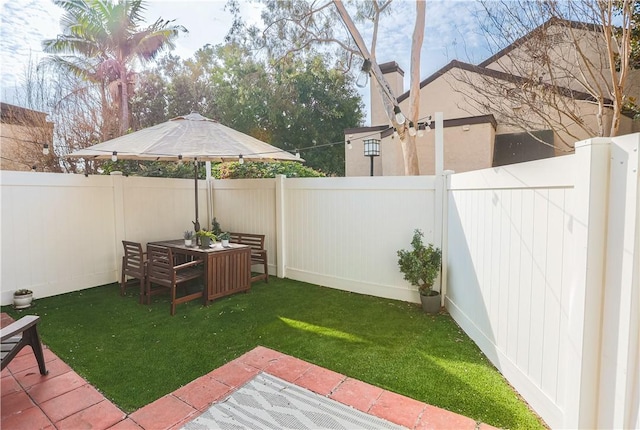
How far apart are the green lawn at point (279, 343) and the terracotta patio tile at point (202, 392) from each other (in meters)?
0.12

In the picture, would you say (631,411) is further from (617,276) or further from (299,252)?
(299,252)

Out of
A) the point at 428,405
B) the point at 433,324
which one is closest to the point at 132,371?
the point at 428,405

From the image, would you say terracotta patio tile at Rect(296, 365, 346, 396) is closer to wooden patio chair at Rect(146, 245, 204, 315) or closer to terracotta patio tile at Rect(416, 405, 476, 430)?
terracotta patio tile at Rect(416, 405, 476, 430)

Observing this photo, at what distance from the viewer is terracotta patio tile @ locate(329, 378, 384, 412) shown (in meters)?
2.51

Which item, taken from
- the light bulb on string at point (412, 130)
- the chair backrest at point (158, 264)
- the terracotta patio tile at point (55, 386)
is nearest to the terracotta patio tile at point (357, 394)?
the terracotta patio tile at point (55, 386)

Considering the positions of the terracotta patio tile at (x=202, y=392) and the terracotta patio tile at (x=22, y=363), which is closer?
the terracotta patio tile at (x=202, y=392)

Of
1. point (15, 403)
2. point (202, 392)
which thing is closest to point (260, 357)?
point (202, 392)

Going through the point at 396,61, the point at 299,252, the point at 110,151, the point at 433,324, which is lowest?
the point at 433,324

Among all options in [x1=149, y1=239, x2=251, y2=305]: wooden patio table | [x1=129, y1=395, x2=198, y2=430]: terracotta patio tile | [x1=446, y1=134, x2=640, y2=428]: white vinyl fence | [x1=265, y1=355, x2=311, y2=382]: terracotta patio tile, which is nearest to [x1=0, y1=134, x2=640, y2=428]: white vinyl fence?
[x1=446, y1=134, x2=640, y2=428]: white vinyl fence

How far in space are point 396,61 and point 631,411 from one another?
10996 mm

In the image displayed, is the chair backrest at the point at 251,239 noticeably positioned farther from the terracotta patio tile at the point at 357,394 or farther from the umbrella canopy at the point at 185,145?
the terracotta patio tile at the point at 357,394

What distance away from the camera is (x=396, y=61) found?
10.7 metres

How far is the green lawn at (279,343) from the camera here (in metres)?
2.69

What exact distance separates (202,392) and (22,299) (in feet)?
12.4
